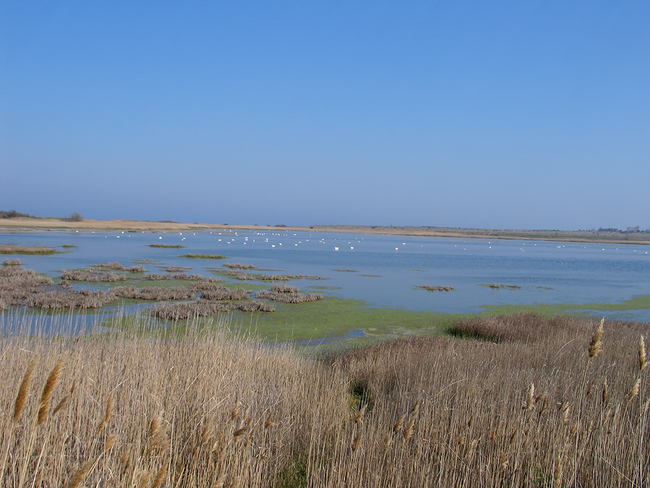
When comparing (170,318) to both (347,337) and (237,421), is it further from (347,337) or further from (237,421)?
(237,421)

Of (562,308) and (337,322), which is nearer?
(337,322)

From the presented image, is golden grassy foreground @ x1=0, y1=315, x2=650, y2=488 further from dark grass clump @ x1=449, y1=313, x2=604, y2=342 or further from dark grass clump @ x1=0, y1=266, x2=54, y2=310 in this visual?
dark grass clump @ x1=0, y1=266, x2=54, y2=310

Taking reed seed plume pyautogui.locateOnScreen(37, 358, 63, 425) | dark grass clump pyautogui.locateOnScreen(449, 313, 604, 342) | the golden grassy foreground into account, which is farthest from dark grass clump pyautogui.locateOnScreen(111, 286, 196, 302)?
reed seed plume pyautogui.locateOnScreen(37, 358, 63, 425)

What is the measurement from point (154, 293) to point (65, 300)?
3532 millimetres

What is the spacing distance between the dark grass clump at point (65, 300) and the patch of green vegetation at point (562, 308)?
45.7ft

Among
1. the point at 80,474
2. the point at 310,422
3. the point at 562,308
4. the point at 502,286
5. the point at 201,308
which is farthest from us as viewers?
the point at 502,286

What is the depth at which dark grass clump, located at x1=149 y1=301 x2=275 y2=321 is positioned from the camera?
14281 millimetres

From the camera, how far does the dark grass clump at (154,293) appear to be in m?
18.3

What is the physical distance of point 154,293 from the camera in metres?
18.7

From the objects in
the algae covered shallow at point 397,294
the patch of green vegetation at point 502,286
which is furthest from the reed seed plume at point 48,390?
the patch of green vegetation at point 502,286

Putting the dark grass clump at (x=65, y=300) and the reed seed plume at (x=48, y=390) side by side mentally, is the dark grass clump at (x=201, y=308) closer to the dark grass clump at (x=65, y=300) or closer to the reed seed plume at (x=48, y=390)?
the dark grass clump at (x=65, y=300)

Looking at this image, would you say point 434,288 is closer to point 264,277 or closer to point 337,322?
point 264,277

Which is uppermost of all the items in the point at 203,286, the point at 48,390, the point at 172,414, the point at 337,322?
the point at 48,390

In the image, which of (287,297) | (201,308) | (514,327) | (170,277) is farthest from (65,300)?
(514,327)
